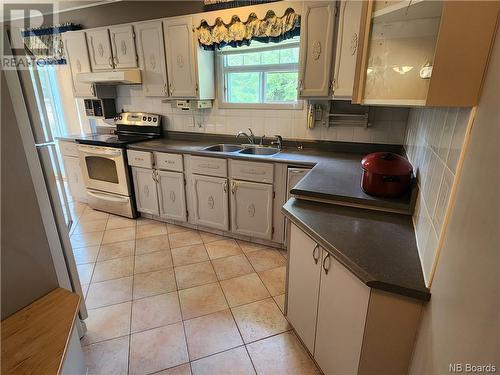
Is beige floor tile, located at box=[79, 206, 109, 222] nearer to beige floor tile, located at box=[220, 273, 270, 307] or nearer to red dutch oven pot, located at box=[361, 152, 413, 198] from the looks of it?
beige floor tile, located at box=[220, 273, 270, 307]

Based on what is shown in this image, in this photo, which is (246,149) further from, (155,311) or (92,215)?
(92,215)

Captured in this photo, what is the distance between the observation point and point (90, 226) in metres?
3.28

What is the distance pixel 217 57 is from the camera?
Result: 307 cm

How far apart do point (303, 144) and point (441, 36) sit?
2.06 metres

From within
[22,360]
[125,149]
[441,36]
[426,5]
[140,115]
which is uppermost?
[426,5]

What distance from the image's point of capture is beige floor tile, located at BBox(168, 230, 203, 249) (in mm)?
2852

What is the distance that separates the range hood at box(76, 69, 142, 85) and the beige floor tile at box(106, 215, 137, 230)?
170 cm

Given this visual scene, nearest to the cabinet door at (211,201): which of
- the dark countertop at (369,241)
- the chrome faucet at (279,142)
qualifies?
the chrome faucet at (279,142)

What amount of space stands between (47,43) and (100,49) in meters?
1.21

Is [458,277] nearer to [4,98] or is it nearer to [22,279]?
[22,279]

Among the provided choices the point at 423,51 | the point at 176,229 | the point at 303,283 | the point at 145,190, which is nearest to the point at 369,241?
the point at 303,283

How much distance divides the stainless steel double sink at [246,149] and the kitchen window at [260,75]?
457mm

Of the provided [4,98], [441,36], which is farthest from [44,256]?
[441,36]

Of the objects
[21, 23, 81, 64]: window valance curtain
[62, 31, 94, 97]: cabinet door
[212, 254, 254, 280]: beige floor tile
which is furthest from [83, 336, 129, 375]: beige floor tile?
[21, 23, 81, 64]: window valance curtain
